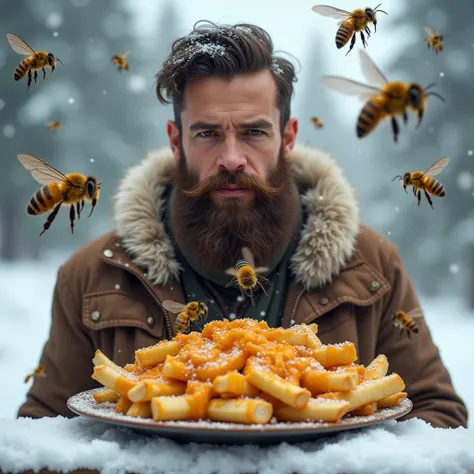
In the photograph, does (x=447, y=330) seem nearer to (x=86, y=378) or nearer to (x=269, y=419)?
(x=86, y=378)

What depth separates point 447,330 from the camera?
15.0 m

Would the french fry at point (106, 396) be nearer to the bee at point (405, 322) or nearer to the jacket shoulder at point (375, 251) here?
the bee at point (405, 322)

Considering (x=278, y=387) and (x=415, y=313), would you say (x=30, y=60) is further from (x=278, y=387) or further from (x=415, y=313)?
(x=415, y=313)

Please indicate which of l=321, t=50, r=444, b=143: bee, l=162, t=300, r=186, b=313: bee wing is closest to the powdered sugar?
l=321, t=50, r=444, b=143: bee

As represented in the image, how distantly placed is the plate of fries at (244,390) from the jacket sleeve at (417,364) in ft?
3.92

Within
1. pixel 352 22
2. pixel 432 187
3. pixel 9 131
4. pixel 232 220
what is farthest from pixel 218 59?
pixel 9 131

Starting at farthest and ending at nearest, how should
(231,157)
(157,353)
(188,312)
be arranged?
1. (231,157)
2. (188,312)
3. (157,353)

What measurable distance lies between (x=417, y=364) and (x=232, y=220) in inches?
49.0

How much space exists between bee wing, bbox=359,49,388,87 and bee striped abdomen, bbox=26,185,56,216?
934mm

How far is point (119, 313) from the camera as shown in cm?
352

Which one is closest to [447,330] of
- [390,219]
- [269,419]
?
[390,219]

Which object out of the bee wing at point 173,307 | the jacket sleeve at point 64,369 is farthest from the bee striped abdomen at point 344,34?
the jacket sleeve at point 64,369

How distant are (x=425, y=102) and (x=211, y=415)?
3.56 ft

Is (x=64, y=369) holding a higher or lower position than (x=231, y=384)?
higher
